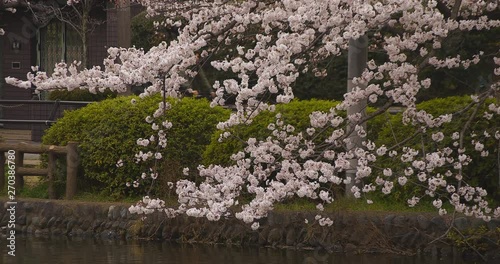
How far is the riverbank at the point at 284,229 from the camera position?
12977 mm

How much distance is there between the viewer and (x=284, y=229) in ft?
45.7

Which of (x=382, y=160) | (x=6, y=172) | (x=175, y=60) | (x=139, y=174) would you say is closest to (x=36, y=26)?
(x=6, y=172)

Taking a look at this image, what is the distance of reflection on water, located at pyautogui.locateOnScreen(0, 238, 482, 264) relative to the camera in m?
13.0

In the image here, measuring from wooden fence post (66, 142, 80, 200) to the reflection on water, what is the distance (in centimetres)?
125

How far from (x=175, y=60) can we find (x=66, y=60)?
1933cm

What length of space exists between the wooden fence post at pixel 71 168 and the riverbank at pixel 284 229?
1.01 ft

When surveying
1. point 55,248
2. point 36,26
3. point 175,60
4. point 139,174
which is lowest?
point 55,248

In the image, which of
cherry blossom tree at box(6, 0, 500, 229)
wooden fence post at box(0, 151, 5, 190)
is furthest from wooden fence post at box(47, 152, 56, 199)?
cherry blossom tree at box(6, 0, 500, 229)

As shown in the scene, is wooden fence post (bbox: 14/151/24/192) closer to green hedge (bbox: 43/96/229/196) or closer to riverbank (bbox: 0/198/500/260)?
riverbank (bbox: 0/198/500/260)

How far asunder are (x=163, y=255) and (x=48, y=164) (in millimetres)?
3318

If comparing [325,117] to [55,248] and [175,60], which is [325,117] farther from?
[55,248]

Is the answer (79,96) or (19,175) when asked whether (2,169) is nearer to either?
(19,175)

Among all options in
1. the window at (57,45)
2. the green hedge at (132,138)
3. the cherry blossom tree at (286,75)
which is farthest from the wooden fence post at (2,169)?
the window at (57,45)

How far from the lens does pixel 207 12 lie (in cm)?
1165
